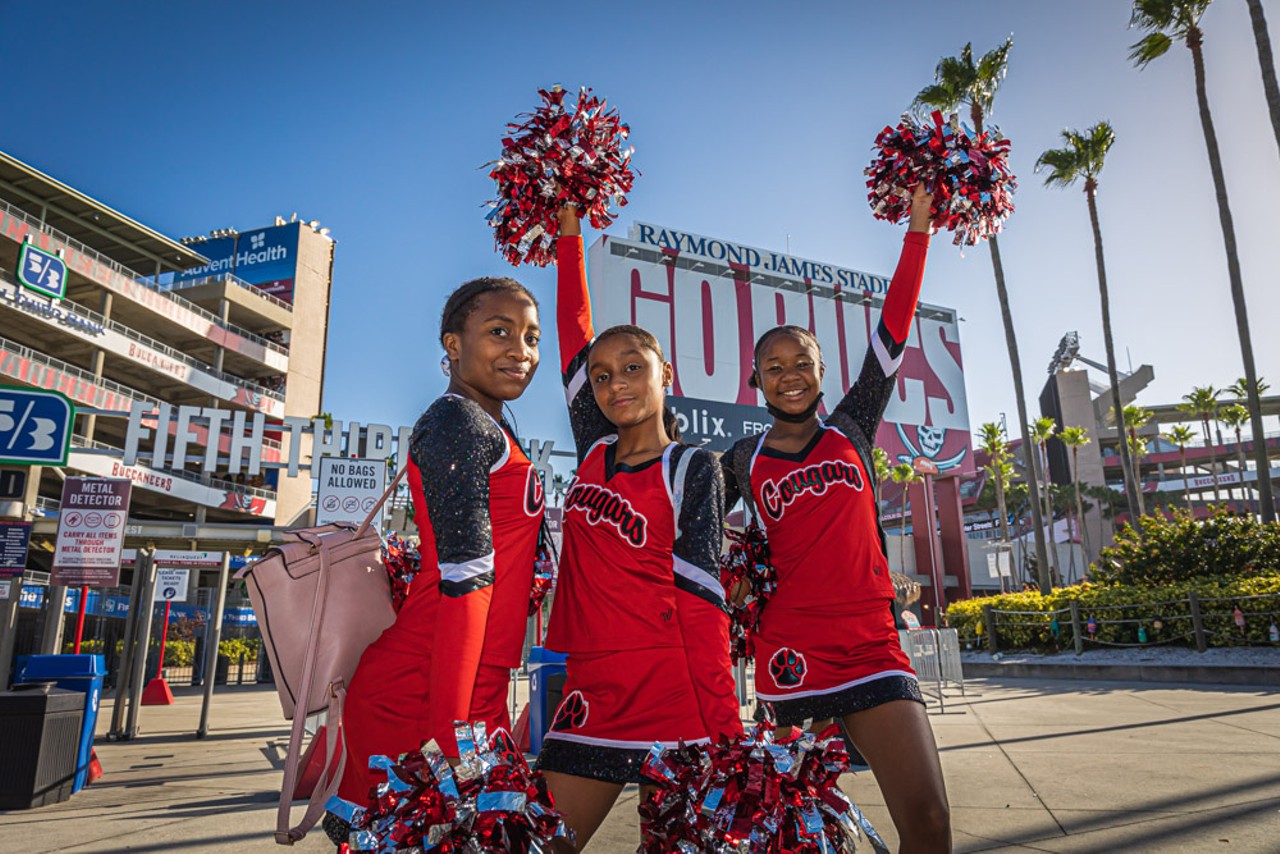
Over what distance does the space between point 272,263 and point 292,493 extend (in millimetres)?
18188

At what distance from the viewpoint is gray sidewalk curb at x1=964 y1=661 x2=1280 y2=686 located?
39.2ft

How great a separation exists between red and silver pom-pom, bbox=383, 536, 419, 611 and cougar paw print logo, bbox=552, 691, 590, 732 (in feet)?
1.57

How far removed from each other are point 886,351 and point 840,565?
0.84m

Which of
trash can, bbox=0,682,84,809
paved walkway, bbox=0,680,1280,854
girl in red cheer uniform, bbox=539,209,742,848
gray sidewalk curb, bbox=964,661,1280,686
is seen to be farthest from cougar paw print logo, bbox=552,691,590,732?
gray sidewalk curb, bbox=964,661,1280,686

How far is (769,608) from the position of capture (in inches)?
107

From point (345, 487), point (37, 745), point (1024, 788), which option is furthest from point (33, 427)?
point (1024, 788)

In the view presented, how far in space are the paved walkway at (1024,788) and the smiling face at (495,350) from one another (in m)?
3.22

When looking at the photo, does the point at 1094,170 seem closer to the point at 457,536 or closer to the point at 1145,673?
the point at 1145,673

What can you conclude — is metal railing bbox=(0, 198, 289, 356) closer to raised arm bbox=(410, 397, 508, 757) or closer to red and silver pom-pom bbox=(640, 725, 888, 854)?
raised arm bbox=(410, 397, 508, 757)

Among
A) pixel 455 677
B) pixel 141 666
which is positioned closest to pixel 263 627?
pixel 455 677

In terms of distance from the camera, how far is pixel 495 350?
2.13m

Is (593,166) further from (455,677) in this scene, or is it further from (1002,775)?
(1002,775)

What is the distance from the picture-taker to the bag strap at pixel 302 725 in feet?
5.81

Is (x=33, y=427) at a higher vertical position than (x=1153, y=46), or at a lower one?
lower
